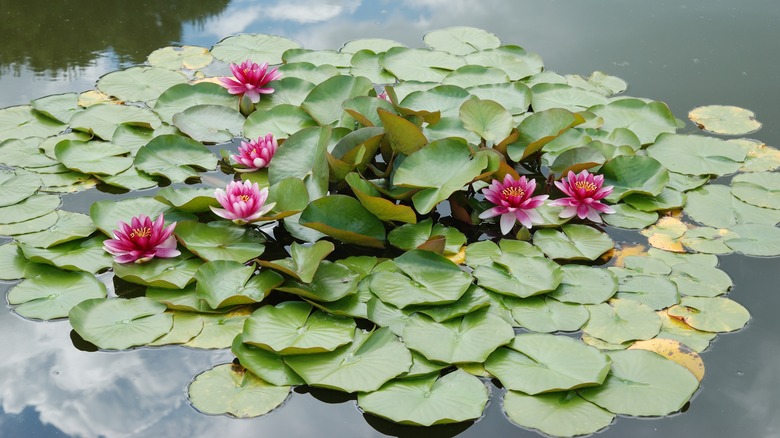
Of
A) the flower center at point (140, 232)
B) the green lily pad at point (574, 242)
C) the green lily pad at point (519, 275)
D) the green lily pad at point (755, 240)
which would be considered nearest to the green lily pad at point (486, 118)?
the green lily pad at point (574, 242)

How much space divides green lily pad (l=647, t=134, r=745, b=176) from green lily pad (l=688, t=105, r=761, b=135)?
0.50 feet

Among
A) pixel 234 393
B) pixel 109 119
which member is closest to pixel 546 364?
pixel 234 393

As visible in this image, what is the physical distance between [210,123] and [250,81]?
285 millimetres

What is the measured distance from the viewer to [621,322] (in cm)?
239

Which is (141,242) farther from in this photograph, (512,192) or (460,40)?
(460,40)

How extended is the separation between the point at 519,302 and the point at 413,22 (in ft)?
8.25

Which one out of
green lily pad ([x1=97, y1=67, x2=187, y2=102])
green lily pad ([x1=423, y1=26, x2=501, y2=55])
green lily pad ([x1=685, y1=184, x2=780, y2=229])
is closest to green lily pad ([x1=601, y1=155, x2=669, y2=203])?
green lily pad ([x1=685, y1=184, x2=780, y2=229])

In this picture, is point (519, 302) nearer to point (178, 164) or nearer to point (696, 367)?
point (696, 367)

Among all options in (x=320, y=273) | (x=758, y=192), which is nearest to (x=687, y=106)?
(x=758, y=192)

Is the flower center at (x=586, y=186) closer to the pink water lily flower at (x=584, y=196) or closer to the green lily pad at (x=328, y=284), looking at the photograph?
the pink water lily flower at (x=584, y=196)

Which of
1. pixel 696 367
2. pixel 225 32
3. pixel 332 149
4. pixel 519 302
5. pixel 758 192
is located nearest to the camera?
pixel 696 367

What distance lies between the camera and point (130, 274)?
2.47 m

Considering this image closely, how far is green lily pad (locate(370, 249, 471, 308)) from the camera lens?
2.39 metres

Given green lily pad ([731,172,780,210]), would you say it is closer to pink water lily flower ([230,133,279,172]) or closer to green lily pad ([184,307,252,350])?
pink water lily flower ([230,133,279,172])
